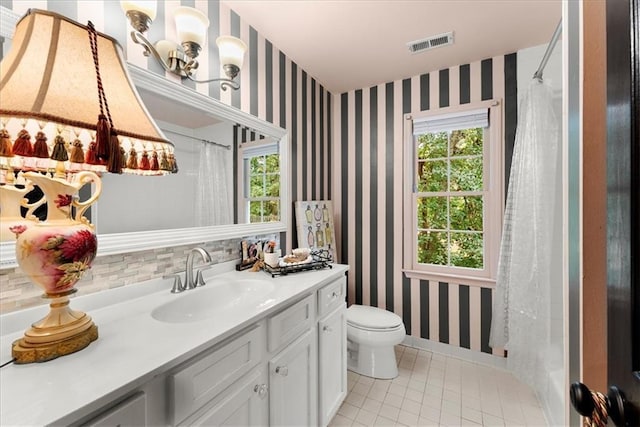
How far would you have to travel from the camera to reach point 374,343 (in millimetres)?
2025

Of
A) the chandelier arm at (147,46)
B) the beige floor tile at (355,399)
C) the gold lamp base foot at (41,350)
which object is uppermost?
the chandelier arm at (147,46)

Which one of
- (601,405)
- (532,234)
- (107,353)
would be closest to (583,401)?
(601,405)

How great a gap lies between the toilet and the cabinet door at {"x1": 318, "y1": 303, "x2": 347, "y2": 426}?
1.18ft

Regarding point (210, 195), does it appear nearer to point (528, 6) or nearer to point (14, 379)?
point (14, 379)

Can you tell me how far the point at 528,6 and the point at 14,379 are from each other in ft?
9.03

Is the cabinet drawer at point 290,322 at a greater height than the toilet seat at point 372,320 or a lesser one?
greater

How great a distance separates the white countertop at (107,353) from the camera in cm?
54

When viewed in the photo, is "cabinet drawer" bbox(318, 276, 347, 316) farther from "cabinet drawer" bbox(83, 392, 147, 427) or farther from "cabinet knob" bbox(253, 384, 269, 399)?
"cabinet drawer" bbox(83, 392, 147, 427)

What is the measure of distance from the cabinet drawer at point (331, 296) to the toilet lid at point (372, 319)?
487 millimetres

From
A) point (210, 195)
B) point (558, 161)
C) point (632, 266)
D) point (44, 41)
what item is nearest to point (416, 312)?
point (558, 161)

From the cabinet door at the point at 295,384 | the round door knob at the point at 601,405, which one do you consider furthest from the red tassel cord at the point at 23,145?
the round door knob at the point at 601,405

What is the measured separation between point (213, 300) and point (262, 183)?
34.2 inches

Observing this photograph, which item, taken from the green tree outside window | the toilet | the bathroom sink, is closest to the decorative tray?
the bathroom sink

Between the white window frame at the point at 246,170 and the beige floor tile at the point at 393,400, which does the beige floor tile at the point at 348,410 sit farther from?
the white window frame at the point at 246,170
